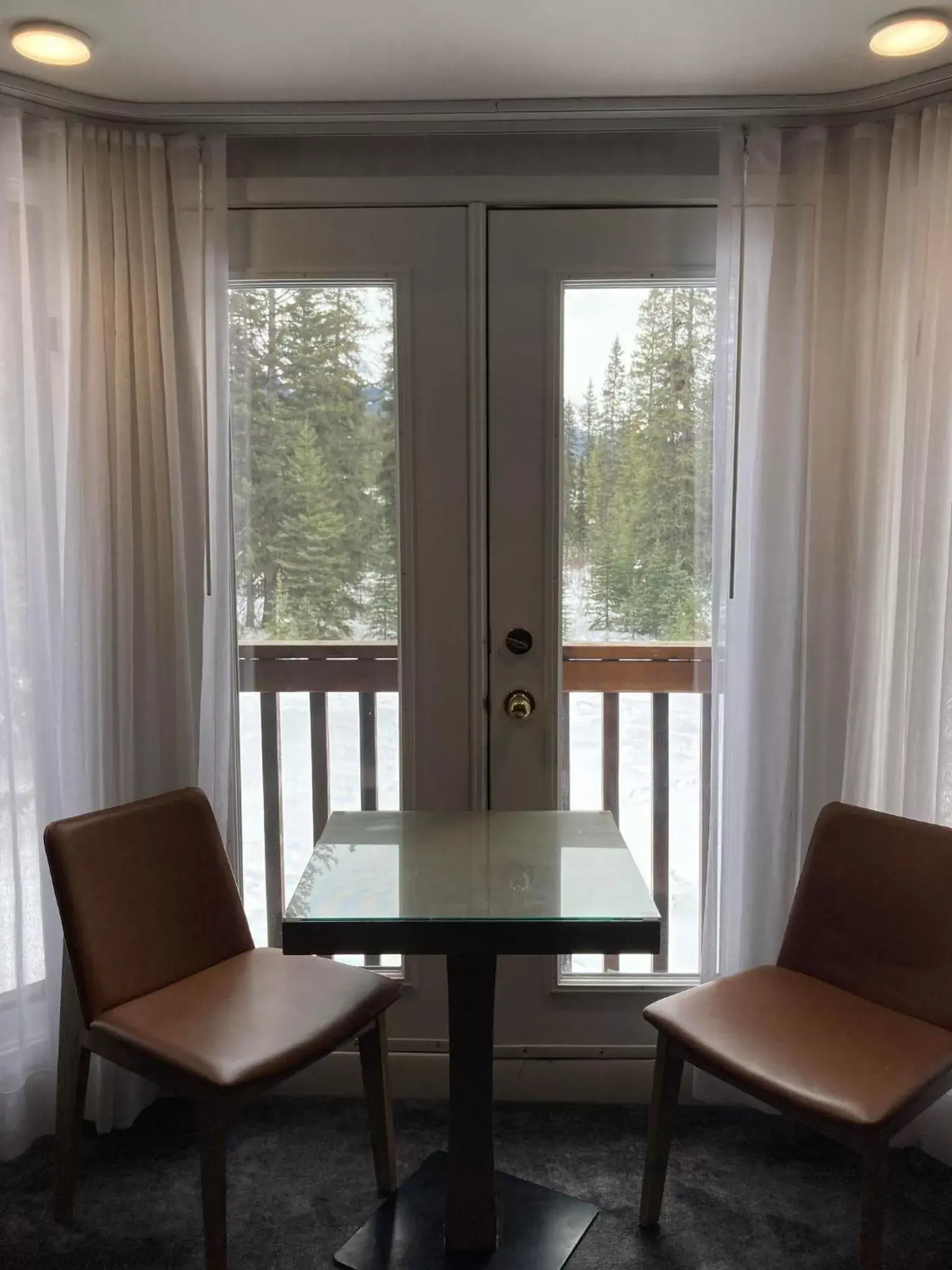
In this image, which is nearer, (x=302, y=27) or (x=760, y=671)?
(x=302, y=27)

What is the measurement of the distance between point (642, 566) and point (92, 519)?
1257 mm

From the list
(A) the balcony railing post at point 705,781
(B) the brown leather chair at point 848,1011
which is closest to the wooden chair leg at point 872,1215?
(B) the brown leather chair at point 848,1011

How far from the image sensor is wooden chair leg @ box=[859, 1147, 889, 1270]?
166cm

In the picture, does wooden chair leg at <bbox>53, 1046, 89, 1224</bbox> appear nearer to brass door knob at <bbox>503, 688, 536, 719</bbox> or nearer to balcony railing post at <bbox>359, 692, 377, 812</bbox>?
balcony railing post at <bbox>359, 692, 377, 812</bbox>

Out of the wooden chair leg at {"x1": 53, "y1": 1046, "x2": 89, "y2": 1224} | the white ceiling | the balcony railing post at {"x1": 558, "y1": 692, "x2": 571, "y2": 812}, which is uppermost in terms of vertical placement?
the white ceiling

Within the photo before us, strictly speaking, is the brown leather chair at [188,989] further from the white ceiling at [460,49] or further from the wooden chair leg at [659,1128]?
the white ceiling at [460,49]

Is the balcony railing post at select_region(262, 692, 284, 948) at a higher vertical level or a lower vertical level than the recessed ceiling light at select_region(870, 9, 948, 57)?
lower

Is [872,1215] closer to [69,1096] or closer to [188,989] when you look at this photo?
[188,989]

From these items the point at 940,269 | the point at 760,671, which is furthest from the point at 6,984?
the point at 940,269

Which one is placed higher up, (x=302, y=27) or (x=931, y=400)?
(x=302, y=27)

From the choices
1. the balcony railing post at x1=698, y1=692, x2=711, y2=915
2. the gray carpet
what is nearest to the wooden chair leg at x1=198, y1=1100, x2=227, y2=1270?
the gray carpet

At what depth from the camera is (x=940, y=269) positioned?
6.91ft

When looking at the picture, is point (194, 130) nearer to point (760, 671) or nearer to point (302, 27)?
point (302, 27)

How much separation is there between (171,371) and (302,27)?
0.75m
